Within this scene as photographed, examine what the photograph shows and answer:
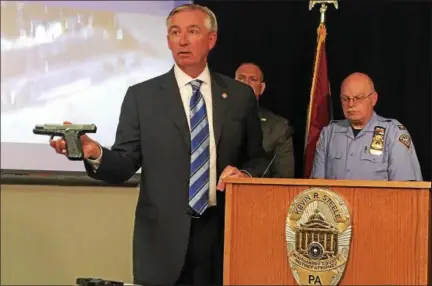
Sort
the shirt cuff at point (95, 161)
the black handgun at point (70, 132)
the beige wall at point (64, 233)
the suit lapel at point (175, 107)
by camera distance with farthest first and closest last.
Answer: the beige wall at point (64, 233) → the suit lapel at point (175, 107) → the shirt cuff at point (95, 161) → the black handgun at point (70, 132)

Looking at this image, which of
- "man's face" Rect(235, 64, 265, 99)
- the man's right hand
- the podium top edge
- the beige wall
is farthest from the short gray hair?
the beige wall

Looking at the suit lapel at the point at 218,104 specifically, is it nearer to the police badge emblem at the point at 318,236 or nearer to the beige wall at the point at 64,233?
the police badge emblem at the point at 318,236

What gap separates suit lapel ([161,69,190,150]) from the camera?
186 centimetres

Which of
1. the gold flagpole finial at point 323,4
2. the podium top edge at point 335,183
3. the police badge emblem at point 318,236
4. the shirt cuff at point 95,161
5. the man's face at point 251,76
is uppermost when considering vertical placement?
the gold flagpole finial at point 323,4

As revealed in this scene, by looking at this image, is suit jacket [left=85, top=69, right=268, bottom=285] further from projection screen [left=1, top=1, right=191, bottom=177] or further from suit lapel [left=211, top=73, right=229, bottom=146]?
projection screen [left=1, top=1, right=191, bottom=177]

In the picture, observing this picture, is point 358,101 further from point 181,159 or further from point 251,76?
point 181,159

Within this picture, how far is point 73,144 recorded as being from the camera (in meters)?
1.59

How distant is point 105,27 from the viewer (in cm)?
324

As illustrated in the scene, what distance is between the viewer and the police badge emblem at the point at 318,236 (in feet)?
4.86

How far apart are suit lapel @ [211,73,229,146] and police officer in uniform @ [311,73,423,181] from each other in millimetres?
774

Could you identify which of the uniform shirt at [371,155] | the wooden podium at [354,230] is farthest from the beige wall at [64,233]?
the wooden podium at [354,230]

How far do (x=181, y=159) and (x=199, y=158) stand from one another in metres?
0.05

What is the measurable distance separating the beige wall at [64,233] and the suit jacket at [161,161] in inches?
60.4

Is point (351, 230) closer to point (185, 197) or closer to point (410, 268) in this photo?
point (410, 268)
